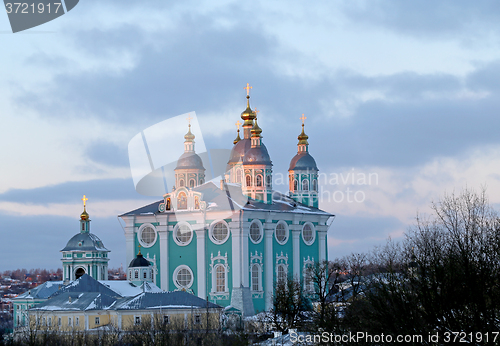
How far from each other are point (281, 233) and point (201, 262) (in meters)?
5.62

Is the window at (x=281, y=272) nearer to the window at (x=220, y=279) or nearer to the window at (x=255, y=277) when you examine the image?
the window at (x=255, y=277)

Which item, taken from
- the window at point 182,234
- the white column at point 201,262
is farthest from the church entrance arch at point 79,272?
the white column at point 201,262

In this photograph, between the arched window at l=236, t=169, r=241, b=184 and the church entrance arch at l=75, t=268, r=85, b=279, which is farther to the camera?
the arched window at l=236, t=169, r=241, b=184

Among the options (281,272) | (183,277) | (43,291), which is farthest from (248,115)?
(43,291)

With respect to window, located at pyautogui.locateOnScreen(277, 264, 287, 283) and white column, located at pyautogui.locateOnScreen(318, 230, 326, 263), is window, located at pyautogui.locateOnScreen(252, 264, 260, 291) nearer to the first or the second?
window, located at pyautogui.locateOnScreen(277, 264, 287, 283)

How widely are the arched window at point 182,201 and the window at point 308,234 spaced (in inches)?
320

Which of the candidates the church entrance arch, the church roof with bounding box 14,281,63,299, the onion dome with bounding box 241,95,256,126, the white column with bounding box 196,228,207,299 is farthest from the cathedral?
the church roof with bounding box 14,281,63,299

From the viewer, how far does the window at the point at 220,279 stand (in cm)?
5088

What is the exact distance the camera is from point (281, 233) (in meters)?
54.3

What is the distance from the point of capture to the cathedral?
50.8 meters

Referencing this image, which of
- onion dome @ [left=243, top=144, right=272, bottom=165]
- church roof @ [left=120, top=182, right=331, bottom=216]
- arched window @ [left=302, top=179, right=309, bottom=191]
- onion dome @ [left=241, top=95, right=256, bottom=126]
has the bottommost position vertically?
church roof @ [left=120, top=182, right=331, bottom=216]

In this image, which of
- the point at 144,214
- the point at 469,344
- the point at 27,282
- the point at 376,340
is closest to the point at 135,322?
the point at 144,214

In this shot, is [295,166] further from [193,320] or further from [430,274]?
[430,274]

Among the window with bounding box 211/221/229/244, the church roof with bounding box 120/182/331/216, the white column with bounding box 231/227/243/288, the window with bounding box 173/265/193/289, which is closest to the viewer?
the white column with bounding box 231/227/243/288
